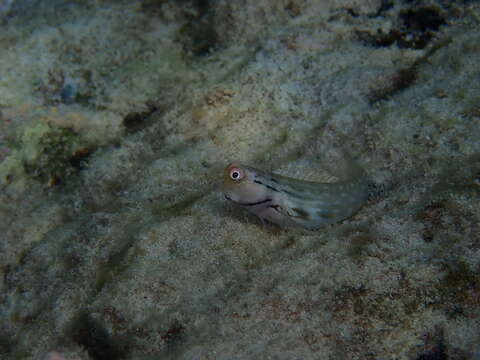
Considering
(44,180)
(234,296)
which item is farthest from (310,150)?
(44,180)

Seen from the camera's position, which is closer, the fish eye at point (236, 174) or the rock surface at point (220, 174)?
the rock surface at point (220, 174)

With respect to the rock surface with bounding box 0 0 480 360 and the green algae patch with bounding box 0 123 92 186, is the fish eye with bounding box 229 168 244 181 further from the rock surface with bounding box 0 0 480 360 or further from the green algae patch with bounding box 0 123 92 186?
the green algae patch with bounding box 0 123 92 186

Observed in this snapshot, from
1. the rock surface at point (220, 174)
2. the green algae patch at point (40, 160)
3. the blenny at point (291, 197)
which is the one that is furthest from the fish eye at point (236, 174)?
the green algae patch at point (40, 160)

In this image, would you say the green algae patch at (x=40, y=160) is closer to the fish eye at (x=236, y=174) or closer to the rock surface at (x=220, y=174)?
the rock surface at (x=220, y=174)

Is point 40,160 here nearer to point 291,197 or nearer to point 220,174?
point 220,174

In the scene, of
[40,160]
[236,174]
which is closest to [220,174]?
[236,174]

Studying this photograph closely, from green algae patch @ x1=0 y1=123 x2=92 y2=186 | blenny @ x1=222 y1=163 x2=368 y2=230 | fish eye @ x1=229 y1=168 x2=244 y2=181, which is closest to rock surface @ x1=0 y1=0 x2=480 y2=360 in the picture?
green algae patch @ x1=0 y1=123 x2=92 y2=186

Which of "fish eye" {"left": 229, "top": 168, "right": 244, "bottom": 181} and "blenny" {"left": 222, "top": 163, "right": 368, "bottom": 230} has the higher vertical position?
"fish eye" {"left": 229, "top": 168, "right": 244, "bottom": 181}

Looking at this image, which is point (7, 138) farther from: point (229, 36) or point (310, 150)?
point (310, 150)
